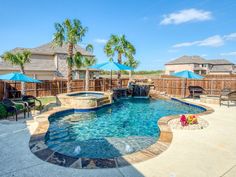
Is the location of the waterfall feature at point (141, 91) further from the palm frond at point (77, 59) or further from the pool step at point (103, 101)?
the palm frond at point (77, 59)

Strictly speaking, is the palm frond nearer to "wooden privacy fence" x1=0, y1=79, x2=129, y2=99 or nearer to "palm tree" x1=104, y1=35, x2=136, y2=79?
"wooden privacy fence" x1=0, y1=79, x2=129, y2=99

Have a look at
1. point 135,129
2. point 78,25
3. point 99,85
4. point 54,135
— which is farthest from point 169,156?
point 99,85

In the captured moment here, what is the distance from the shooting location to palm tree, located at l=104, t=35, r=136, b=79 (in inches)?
771

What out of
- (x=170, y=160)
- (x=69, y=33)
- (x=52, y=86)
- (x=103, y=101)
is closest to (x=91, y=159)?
(x=170, y=160)

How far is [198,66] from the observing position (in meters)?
49.1

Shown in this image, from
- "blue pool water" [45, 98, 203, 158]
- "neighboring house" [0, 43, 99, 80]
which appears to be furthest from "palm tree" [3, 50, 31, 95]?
"neighboring house" [0, 43, 99, 80]

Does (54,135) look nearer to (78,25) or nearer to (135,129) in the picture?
(135,129)

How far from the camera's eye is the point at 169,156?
4.19 meters

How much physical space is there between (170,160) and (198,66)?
5160cm

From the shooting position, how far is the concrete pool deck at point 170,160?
3434 mm

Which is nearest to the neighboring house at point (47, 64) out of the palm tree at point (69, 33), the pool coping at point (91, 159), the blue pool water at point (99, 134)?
the palm tree at point (69, 33)

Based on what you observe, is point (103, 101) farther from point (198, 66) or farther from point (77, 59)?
point (198, 66)

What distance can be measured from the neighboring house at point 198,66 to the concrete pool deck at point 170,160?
4633 cm

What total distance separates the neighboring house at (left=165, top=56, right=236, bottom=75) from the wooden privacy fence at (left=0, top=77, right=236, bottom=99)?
31.9m
